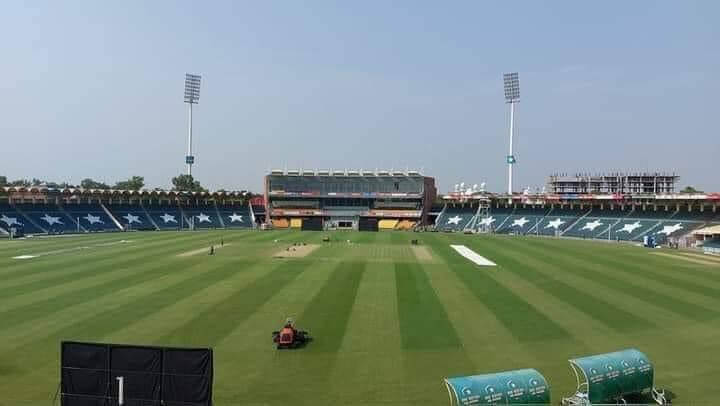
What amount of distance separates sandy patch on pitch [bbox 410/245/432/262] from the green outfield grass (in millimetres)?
4650

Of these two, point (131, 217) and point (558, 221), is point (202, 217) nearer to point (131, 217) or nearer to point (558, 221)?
point (131, 217)

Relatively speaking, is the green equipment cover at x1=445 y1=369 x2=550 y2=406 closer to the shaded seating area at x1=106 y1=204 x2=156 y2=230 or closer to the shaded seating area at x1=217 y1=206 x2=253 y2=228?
the shaded seating area at x1=106 y1=204 x2=156 y2=230

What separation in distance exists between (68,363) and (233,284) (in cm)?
2267

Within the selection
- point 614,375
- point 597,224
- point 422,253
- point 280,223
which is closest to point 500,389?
point 614,375

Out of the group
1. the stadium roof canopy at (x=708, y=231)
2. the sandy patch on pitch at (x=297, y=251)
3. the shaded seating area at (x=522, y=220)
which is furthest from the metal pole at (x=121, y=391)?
the shaded seating area at (x=522, y=220)

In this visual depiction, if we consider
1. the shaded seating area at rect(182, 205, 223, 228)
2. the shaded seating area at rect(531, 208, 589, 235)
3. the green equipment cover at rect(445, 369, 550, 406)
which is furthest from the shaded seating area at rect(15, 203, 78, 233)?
the green equipment cover at rect(445, 369, 550, 406)

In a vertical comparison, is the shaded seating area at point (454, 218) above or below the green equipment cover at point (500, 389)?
above

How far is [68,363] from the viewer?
13.6 m

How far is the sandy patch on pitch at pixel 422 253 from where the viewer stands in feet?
174

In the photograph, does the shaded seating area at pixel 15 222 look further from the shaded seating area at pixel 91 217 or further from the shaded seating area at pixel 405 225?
the shaded seating area at pixel 405 225

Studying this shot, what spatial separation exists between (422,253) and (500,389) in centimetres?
4582

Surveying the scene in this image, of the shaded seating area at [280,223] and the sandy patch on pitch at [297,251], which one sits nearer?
the sandy patch on pitch at [297,251]

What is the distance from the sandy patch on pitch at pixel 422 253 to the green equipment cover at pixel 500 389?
38001mm

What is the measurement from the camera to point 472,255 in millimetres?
57781
